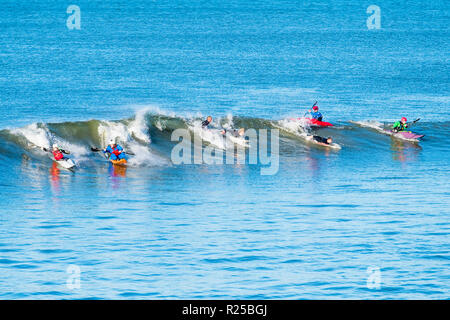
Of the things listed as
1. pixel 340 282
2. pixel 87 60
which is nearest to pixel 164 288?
pixel 340 282

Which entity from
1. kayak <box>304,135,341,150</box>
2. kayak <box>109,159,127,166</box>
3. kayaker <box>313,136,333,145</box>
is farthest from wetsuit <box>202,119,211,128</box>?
kayak <box>109,159,127,166</box>

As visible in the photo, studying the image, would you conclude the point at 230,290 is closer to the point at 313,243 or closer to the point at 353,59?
the point at 313,243

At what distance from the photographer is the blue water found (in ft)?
85.4

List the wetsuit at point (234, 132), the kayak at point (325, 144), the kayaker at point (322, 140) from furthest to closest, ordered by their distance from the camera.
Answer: the kayaker at point (322, 140) → the kayak at point (325, 144) → the wetsuit at point (234, 132)

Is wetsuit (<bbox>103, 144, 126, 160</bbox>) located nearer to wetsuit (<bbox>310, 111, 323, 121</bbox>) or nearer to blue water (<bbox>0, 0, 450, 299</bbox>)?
blue water (<bbox>0, 0, 450, 299</bbox>)

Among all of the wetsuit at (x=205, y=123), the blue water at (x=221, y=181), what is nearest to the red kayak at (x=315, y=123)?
the blue water at (x=221, y=181)

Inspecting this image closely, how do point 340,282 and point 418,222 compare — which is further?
point 418,222

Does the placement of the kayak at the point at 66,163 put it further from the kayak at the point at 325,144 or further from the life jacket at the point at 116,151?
the kayak at the point at 325,144

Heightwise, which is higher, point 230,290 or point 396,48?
point 396,48

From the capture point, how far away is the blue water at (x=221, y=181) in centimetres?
2602

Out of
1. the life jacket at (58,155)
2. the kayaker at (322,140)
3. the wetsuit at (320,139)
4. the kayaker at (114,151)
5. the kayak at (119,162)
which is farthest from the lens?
the wetsuit at (320,139)

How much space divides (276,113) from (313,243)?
1366 inches

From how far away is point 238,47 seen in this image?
353 ft

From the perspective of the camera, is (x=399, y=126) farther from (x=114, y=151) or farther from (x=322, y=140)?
(x=114, y=151)
